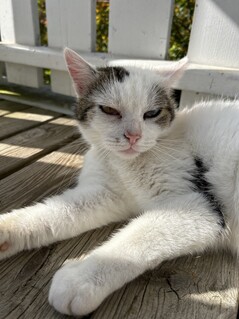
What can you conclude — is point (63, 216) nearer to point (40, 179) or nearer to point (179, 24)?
point (40, 179)

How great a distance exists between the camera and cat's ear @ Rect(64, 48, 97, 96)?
1227 mm

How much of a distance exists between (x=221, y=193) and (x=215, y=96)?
1050 mm

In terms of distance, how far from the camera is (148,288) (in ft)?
2.77

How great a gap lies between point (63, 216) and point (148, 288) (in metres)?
0.39

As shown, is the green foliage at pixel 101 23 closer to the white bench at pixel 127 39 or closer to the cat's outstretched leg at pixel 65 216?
the white bench at pixel 127 39

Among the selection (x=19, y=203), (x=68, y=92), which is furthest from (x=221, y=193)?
(x=68, y=92)

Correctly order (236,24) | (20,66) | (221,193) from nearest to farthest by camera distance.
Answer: (221,193)
(236,24)
(20,66)

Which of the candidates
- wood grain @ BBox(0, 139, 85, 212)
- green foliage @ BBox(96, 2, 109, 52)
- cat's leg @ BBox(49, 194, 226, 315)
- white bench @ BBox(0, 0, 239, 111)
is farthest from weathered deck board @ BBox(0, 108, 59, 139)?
green foliage @ BBox(96, 2, 109, 52)

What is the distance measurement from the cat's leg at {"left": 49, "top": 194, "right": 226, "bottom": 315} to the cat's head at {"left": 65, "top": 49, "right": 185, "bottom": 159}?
276mm

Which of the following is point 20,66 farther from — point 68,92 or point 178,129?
point 178,129

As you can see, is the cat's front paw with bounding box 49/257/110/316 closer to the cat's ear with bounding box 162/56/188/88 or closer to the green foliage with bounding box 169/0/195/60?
the cat's ear with bounding box 162/56/188/88

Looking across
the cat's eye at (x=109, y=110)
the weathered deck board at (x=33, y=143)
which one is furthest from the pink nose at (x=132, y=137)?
the weathered deck board at (x=33, y=143)

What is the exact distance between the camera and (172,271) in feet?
3.01

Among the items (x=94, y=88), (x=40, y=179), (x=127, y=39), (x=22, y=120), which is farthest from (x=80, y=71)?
(x=22, y=120)
